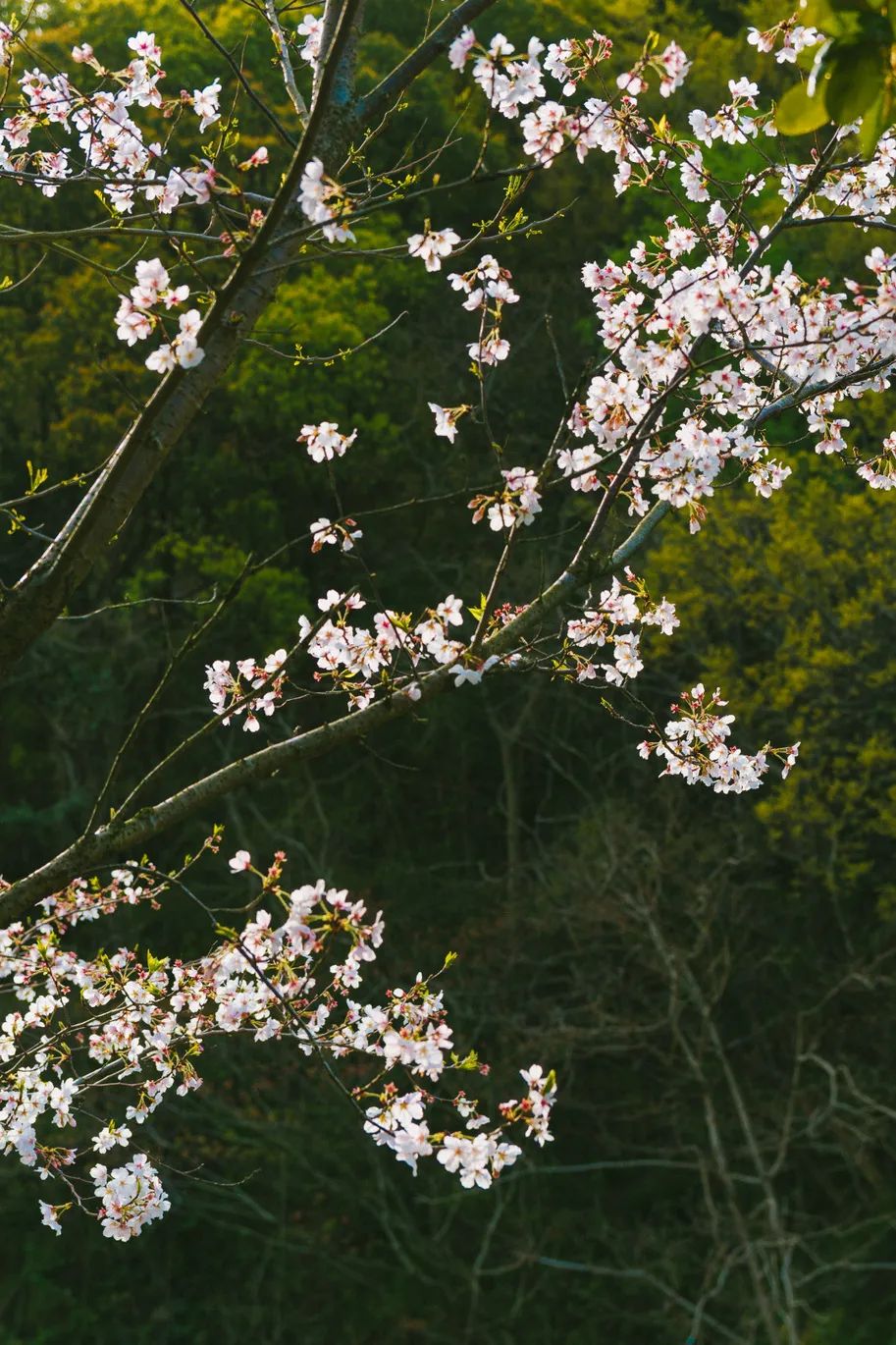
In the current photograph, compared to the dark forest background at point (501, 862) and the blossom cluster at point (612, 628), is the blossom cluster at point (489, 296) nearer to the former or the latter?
the blossom cluster at point (612, 628)

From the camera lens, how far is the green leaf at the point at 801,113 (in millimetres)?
1473

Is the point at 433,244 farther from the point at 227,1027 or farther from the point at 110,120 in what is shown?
the point at 227,1027

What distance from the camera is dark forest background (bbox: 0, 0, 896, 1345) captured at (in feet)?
39.1

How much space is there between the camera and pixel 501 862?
15.0m

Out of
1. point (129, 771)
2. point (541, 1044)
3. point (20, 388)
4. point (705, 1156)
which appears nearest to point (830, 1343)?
point (705, 1156)

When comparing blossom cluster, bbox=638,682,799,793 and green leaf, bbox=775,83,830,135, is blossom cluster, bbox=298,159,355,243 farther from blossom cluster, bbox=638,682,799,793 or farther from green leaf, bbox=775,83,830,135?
blossom cluster, bbox=638,682,799,793

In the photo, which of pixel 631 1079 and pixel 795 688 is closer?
pixel 795 688

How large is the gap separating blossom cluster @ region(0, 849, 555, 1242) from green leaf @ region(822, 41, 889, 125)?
A: 1624mm

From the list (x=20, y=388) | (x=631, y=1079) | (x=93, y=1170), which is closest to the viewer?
(x=93, y=1170)

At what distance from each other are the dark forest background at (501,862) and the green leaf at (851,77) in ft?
32.5

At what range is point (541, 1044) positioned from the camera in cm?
1209

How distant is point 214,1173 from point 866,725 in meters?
6.39

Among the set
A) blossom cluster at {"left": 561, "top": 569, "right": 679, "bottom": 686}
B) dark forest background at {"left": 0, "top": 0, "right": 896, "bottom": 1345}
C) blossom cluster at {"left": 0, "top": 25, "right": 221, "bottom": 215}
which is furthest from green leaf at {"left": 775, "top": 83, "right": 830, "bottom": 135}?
dark forest background at {"left": 0, "top": 0, "right": 896, "bottom": 1345}

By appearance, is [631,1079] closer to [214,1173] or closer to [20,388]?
[214,1173]
